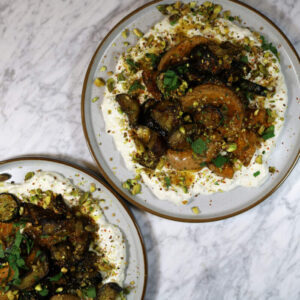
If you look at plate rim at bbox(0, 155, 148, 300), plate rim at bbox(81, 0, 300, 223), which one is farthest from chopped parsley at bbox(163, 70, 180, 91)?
plate rim at bbox(0, 155, 148, 300)

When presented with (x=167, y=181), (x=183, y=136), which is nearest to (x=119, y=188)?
(x=167, y=181)

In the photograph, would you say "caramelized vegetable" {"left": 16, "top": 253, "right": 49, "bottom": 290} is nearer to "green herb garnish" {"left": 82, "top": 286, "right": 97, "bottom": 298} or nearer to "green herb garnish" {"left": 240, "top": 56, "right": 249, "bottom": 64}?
"green herb garnish" {"left": 82, "top": 286, "right": 97, "bottom": 298}

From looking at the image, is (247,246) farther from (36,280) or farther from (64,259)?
(36,280)

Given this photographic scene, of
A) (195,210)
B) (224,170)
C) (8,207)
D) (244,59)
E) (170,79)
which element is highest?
(244,59)

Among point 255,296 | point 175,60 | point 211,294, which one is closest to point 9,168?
point 175,60

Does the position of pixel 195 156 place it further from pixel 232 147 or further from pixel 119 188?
pixel 119 188

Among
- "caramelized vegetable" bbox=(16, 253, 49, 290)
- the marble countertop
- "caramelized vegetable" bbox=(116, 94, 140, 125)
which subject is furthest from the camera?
the marble countertop
